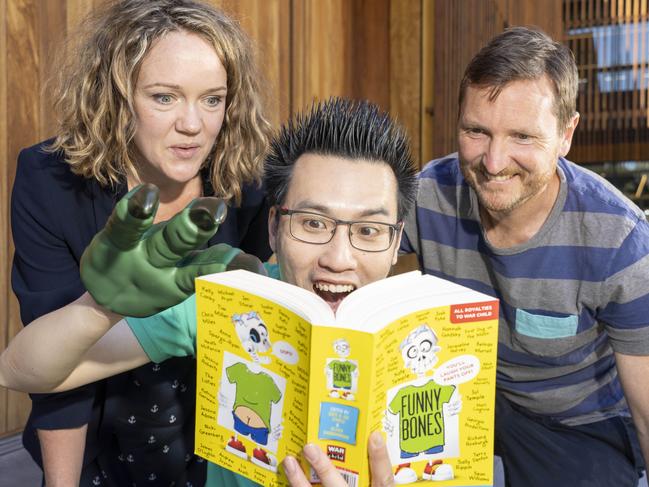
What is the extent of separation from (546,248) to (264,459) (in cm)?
92

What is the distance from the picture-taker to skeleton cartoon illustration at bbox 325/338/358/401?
0.85 m

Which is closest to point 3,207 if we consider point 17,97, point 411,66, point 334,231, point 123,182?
point 17,97

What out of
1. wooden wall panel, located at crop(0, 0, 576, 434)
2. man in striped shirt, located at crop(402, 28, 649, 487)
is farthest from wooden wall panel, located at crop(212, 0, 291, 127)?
man in striped shirt, located at crop(402, 28, 649, 487)

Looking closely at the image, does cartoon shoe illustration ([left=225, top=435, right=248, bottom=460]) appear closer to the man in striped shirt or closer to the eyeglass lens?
the eyeglass lens

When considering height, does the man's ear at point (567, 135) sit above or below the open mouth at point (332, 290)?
above

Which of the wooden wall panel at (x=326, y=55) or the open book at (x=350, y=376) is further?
the wooden wall panel at (x=326, y=55)

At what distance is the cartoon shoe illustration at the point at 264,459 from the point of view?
0.94 metres

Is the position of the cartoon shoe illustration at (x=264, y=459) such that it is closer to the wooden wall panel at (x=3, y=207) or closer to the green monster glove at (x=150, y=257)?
the green monster glove at (x=150, y=257)

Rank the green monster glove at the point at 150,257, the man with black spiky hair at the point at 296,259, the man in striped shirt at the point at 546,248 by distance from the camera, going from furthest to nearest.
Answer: the man in striped shirt at the point at 546,248
the man with black spiky hair at the point at 296,259
the green monster glove at the point at 150,257

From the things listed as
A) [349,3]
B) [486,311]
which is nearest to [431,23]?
[349,3]

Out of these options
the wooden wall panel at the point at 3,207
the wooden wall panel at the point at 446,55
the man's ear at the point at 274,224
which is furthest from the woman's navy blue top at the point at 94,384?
the wooden wall panel at the point at 446,55

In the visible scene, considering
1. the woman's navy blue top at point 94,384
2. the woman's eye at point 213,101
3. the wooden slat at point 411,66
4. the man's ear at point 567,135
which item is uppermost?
the wooden slat at point 411,66

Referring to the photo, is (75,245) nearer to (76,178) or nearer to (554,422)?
(76,178)

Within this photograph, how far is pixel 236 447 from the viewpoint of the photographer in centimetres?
96
